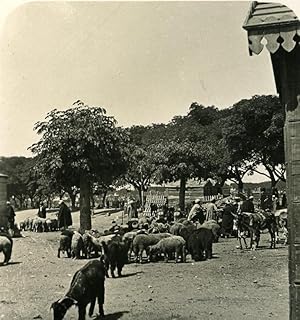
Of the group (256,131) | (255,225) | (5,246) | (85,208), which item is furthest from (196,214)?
(256,131)

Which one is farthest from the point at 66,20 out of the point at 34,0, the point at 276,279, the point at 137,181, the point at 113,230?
the point at 137,181

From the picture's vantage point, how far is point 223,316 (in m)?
7.96

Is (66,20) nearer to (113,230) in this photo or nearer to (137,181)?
(113,230)

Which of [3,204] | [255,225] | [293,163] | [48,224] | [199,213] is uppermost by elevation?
[293,163]

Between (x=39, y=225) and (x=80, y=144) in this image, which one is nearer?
(x=80, y=144)

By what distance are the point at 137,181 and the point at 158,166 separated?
14.5 meters

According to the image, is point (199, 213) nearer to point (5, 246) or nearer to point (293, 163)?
point (5, 246)

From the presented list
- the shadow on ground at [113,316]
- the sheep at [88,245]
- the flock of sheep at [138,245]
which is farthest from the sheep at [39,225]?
the shadow on ground at [113,316]

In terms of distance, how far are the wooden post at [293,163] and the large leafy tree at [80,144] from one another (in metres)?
12.8

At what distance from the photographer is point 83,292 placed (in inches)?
291

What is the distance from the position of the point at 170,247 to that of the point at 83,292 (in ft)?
21.3

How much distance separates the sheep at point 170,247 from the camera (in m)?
13.7

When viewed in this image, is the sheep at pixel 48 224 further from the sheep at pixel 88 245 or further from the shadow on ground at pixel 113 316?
the shadow on ground at pixel 113 316

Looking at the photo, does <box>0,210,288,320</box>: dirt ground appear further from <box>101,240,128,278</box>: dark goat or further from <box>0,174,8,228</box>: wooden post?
<box>0,174,8,228</box>: wooden post
